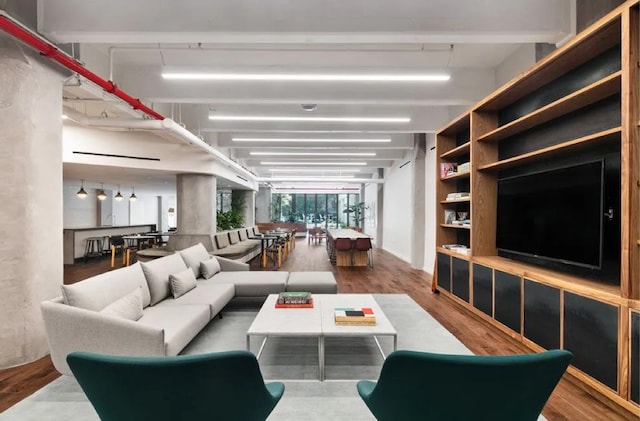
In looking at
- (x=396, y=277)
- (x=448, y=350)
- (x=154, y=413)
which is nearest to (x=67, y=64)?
(x=154, y=413)

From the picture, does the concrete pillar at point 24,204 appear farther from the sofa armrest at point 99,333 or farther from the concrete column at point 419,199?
the concrete column at point 419,199

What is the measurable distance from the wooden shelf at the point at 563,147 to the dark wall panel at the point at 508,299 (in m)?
1.30

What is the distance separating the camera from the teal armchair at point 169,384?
1120 millimetres

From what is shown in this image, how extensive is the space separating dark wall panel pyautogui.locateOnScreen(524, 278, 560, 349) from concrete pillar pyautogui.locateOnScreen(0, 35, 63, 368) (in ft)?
15.4

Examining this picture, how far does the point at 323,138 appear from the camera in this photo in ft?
24.4

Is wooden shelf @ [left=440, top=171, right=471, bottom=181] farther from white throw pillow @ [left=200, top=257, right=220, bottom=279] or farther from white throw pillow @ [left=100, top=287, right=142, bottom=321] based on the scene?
white throw pillow @ [left=100, top=287, right=142, bottom=321]

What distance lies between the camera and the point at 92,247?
923 cm

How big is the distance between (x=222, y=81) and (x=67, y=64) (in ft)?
6.57

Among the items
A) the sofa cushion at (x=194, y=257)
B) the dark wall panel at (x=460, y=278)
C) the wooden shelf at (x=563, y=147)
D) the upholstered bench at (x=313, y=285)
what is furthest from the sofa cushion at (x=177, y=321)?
the wooden shelf at (x=563, y=147)

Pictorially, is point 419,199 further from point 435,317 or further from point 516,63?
point 435,317

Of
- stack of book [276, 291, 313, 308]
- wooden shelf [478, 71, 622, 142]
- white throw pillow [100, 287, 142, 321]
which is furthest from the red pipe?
wooden shelf [478, 71, 622, 142]

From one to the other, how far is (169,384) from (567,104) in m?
3.70

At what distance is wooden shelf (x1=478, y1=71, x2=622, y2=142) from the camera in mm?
2434

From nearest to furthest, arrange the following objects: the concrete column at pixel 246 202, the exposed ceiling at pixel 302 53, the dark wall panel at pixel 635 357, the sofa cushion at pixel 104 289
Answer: the dark wall panel at pixel 635 357, the sofa cushion at pixel 104 289, the exposed ceiling at pixel 302 53, the concrete column at pixel 246 202
